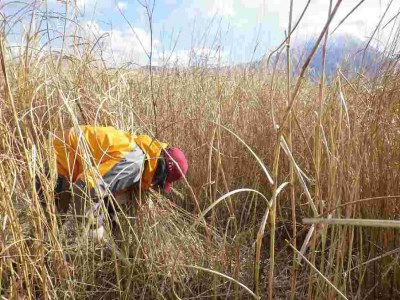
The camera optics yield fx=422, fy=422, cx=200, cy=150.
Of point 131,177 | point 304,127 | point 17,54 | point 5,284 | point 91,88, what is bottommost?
point 5,284

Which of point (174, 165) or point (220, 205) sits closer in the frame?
point (174, 165)

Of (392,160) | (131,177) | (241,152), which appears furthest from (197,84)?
(392,160)

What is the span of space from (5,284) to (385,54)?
1170mm

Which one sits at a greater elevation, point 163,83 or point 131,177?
point 163,83

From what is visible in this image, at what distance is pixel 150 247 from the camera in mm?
1162

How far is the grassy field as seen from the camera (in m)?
0.77

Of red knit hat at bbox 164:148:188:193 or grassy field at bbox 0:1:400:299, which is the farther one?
red knit hat at bbox 164:148:188:193

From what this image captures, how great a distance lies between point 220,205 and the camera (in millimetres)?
1749

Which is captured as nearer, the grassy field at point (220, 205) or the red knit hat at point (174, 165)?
the grassy field at point (220, 205)

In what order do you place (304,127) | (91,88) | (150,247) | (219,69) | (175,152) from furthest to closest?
(219,69), (304,127), (91,88), (175,152), (150,247)

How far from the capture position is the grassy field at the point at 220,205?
77cm

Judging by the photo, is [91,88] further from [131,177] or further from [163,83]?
[163,83]

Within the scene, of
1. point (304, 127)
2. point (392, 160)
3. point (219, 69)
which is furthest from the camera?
point (219, 69)

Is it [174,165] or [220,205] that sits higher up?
[174,165]
